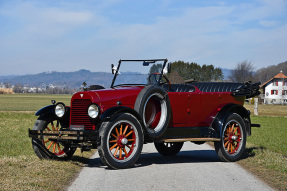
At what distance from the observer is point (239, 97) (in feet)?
34.8

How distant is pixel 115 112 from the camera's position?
8.09m

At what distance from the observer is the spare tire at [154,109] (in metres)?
8.64

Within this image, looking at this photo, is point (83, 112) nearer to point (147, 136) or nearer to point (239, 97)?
point (147, 136)

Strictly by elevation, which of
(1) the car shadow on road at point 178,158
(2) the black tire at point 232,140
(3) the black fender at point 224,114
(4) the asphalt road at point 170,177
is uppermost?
(3) the black fender at point 224,114

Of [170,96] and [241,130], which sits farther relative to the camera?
[241,130]

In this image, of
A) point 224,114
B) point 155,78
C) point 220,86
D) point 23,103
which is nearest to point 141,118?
point 155,78

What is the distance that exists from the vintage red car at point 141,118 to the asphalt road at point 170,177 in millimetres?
399

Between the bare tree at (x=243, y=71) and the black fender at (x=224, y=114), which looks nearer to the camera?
the black fender at (x=224, y=114)

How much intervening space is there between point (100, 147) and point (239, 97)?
4.19 m

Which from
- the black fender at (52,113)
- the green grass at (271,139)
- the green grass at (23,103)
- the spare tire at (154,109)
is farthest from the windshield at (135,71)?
the green grass at (23,103)

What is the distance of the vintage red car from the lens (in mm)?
8250

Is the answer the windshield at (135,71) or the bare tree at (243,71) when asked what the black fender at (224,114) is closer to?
the windshield at (135,71)

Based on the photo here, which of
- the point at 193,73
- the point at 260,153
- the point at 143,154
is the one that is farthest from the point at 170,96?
the point at 193,73

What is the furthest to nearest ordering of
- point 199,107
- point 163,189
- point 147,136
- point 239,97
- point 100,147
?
1. point 239,97
2. point 199,107
3. point 147,136
4. point 100,147
5. point 163,189
